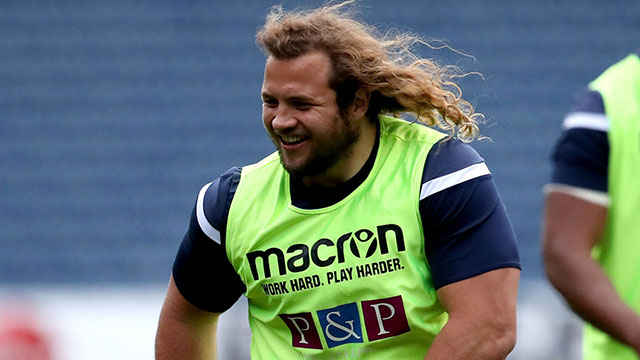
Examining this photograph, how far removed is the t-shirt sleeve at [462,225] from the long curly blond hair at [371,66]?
0.85 ft

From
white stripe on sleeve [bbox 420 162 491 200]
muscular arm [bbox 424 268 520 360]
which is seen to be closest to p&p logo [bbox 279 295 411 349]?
muscular arm [bbox 424 268 520 360]

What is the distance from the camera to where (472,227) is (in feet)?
10.4

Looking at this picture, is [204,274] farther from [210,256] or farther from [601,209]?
[601,209]

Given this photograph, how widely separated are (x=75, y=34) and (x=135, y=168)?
1.54 metres

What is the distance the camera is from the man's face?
3.27m

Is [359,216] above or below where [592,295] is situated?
above

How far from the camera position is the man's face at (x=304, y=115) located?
3.27 meters

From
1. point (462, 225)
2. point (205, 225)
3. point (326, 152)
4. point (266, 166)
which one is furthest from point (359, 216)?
point (205, 225)

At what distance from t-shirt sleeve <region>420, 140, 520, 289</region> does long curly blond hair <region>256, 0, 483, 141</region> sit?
0.85ft

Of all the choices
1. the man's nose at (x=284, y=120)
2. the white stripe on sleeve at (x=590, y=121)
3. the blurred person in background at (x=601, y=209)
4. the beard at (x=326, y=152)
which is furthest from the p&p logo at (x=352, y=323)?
the white stripe on sleeve at (x=590, y=121)

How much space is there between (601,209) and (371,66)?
1.09 metres

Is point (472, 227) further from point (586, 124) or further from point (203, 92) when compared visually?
point (203, 92)

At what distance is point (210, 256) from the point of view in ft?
11.8

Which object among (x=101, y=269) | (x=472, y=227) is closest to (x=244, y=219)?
(x=472, y=227)
